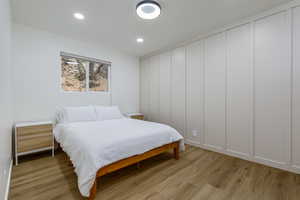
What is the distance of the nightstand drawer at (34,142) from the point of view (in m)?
2.32

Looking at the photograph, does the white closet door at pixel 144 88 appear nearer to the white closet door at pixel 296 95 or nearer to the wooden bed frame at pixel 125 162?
the wooden bed frame at pixel 125 162

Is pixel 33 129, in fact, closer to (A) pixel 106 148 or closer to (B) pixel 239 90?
(A) pixel 106 148

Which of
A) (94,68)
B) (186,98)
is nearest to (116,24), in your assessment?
(94,68)

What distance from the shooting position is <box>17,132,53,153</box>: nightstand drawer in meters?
2.32

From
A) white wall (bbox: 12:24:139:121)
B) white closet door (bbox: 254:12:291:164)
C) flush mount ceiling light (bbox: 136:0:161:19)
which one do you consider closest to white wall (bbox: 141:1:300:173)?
white closet door (bbox: 254:12:291:164)

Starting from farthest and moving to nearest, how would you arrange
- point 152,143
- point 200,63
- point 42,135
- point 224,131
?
point 200,63 → point 224,131 → point 42,135 → point 152,143

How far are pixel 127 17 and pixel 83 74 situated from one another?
1.94 m

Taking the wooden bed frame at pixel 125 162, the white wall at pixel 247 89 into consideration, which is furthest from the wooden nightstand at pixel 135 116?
the wooden bed frame at pixel 125 162

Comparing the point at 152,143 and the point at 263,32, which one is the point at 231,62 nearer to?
the point at 263,32

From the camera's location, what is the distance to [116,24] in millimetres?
2639

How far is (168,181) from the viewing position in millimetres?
1846

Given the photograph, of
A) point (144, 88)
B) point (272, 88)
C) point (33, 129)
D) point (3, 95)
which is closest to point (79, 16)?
point (3, 95)

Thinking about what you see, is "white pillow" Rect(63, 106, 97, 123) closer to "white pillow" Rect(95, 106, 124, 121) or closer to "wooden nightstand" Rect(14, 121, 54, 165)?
"white pillow" Rect(95, 106, 124, 121)

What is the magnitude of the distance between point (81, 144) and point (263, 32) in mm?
3349
